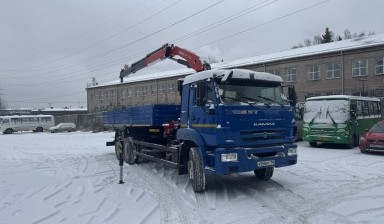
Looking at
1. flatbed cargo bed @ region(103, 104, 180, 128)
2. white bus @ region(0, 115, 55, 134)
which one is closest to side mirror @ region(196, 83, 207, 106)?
flatbed cargo bed @ region(103, 104, 180, 128)

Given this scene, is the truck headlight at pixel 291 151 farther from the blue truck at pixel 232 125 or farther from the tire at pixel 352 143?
the tire at pixel 352 143

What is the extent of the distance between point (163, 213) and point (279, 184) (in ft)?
12.7

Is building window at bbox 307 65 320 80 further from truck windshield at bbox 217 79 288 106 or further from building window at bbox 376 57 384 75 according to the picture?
truck windshield at bbox 217 79 288 106

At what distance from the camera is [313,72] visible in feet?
131

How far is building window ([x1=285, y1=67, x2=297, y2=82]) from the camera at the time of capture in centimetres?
4133

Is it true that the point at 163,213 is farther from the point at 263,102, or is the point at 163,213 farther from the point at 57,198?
the point at 263,102

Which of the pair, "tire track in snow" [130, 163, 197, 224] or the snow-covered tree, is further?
the snow-covered tree

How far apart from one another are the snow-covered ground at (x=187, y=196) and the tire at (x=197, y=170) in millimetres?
238

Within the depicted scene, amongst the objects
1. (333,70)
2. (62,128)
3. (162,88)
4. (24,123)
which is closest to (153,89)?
(162,88)

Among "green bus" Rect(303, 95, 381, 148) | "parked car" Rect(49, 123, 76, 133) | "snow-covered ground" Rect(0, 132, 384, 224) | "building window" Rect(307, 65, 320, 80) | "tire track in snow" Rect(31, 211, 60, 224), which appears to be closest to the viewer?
"tire track in snow" Rect(31, 211, 60, 224)

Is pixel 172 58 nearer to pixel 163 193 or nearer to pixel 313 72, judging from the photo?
pixel 163 193

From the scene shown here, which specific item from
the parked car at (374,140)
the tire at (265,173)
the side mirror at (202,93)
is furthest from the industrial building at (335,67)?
the side mirror at (202,93)

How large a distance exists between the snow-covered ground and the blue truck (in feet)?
2.32

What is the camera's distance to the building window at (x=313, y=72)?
39.4 metres
